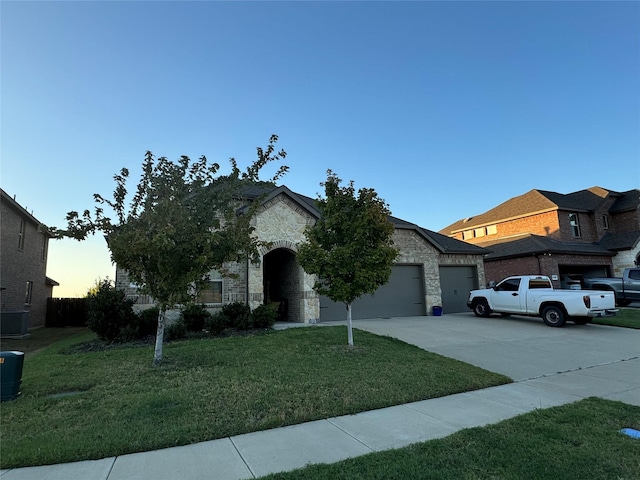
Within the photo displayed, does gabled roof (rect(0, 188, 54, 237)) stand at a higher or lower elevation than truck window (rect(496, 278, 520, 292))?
higher

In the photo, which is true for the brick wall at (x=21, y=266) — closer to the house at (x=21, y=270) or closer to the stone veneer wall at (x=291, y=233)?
the house at (x=21, y=270)

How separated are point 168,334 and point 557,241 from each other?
26296mm

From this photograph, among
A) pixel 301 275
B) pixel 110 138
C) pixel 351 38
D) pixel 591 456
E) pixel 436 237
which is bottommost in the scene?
pixel 591 456

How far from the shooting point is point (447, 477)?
134 inches

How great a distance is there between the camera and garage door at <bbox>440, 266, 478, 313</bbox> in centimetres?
1939

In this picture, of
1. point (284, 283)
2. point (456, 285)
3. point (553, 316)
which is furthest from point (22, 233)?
point (553, 316)

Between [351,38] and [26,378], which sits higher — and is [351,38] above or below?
above

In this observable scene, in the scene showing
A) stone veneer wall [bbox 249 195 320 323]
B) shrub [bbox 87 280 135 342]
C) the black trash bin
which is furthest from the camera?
stone veneer wall [bbox 249 195 320 323]

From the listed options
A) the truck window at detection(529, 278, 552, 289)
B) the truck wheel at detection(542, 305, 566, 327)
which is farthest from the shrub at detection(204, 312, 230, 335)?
the truck window at detection(529, 278, 552, 289)

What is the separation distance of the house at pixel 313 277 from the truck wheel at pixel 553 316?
17.1ft

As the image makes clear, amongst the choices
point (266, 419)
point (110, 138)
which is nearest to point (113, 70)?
point (110, 138)

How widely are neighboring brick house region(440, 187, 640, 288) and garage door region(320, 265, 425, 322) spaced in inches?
383

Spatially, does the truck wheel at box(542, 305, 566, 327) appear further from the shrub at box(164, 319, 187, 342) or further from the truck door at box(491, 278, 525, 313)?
the shrub at box(164, 319, 187, 342)

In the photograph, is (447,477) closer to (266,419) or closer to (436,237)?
(266,419)
